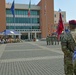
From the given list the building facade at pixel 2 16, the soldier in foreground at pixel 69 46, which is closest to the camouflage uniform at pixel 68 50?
the soldier in foreground at pixel 69 46

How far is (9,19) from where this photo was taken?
325ft

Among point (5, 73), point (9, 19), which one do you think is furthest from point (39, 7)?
point (5, 73)

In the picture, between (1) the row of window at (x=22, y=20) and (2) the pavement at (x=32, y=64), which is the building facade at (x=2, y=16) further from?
(2) the pavement at (x=32, y=64)

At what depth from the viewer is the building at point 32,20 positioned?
323 ft

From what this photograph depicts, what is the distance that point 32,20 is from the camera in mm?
101688

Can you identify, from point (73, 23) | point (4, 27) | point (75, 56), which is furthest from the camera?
point (4, 27)

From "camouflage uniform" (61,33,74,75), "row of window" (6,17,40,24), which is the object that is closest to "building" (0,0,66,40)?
"row of window" (6,17,40,24)

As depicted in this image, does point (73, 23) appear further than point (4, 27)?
No

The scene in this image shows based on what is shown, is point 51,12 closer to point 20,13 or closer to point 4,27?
point 20,13

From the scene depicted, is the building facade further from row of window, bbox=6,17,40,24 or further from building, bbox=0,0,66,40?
row of window, bbox=6,17,40,24

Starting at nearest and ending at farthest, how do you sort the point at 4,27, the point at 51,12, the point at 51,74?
the point at 51,74
the point at 4,27
the point at 51,12

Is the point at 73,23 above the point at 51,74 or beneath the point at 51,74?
above

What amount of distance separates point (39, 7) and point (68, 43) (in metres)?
98.1

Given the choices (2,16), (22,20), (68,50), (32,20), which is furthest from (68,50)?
(32,20)
